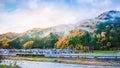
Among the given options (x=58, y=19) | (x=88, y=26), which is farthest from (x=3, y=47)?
(x=88, y=26)

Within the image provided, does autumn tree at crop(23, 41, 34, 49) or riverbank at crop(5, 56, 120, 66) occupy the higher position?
autumn tree at crop(23, 41, 34, 49)

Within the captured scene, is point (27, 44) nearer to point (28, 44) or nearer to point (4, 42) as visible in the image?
point (28, 44)

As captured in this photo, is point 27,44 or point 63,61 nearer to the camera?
point 63,61

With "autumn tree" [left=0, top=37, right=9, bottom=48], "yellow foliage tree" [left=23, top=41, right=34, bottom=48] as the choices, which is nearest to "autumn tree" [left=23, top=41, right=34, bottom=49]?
"yellow foliage tree" [left=23, top=41, right=34, bottom=48]

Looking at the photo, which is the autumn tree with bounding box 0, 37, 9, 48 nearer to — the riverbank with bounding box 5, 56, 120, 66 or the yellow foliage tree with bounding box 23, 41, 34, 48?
the riverbank with bounding box 5, 56, 120, 66

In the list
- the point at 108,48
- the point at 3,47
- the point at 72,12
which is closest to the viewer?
the point at 108,48

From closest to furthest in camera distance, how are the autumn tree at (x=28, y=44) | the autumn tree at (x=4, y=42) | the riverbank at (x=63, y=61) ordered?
the riverbank at (x=63, y=61) → the autumn tree at (x=28, y=44) → the autumn tree at (x=4, y=42)

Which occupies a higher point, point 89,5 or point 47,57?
point 89,5

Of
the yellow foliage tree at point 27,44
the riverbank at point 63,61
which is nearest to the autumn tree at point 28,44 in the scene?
the yellow foliage tree at point 27,44

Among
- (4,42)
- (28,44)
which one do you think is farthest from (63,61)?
(4,42)

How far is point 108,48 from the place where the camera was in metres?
10.2

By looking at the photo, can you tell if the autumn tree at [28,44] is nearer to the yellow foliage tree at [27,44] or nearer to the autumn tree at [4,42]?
the yellow foliage tree at [27,44]

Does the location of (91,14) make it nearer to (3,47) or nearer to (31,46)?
(31,46)

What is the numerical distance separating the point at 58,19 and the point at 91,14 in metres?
0.99
